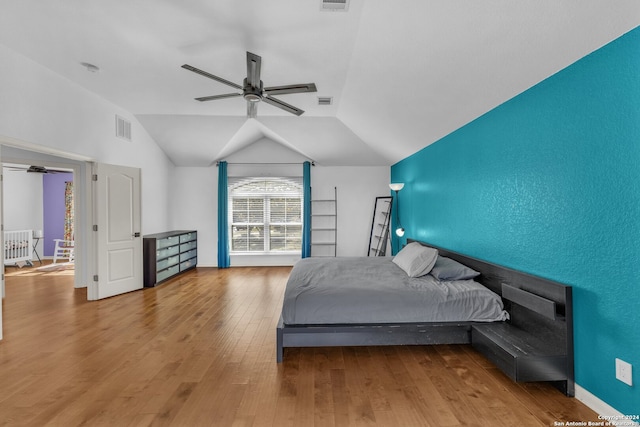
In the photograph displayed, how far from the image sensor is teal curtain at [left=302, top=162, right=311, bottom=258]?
710cm

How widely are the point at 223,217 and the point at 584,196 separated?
6.29 meters

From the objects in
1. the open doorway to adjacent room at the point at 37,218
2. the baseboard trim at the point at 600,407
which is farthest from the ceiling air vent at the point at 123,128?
the baseboard trim at the point at 600,407

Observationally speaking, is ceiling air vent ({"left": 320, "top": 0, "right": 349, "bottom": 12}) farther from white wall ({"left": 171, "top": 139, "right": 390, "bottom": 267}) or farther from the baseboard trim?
white wall ({"left": 171, "top": 139, "right": 390, "bottom": 267})

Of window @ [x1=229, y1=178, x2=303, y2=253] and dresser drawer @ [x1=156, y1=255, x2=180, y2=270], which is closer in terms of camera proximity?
dresser drawer @ [x1=156, y1=255, x2=180, y2=270]

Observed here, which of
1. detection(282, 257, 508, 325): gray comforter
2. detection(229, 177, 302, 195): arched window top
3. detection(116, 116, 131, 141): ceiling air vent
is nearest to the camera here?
detection(282, 257, 508, 325): gray comforter

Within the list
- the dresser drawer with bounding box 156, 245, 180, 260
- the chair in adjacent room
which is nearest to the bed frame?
the dresser drawer with bounding box 156, 245, 180, 260

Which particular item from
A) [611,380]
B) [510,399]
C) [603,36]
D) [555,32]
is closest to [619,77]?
[603,36]

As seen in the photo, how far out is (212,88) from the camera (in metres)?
4.28

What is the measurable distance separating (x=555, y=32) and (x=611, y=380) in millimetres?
Result: 2178

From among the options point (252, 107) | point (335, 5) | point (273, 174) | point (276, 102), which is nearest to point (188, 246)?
point (273, 174)

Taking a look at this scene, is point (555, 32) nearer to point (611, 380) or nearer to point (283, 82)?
point (611, 380)

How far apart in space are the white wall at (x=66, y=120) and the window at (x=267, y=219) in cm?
182

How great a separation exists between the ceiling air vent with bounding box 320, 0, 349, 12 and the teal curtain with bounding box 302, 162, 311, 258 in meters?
4.61

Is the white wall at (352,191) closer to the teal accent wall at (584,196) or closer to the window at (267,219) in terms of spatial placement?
the window at (267,219)
